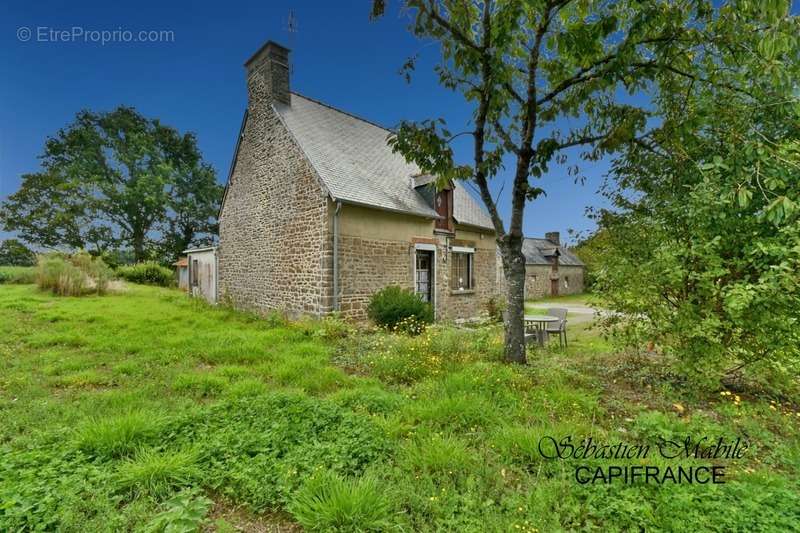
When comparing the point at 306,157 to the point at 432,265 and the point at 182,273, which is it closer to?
the point at 432,265

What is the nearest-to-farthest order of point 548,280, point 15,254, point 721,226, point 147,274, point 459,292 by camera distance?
point 721,226
point 459,292
point 147,274
point 15,254
point 548,280

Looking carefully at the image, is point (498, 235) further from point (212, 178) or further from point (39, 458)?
point (212, 178)

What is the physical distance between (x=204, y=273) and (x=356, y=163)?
9.02 meters

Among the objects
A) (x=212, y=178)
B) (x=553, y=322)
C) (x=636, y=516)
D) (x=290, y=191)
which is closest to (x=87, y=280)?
(x=290, y=191)

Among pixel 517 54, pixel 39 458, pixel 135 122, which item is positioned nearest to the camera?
pixel 39 458

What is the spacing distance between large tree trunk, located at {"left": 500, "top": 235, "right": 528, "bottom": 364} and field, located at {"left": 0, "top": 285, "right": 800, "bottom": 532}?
0.37 metres

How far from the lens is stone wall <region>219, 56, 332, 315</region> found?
8844 mm

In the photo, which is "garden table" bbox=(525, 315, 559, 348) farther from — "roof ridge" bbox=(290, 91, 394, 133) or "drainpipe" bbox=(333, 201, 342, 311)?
"roof ridge" bbox=(290, 91, 394, 133)

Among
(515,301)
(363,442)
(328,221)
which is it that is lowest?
(363,442)

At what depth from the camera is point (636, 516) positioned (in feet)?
6.53

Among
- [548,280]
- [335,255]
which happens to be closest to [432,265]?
[335,255]

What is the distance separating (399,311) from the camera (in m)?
8.34

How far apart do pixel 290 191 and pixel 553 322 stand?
821 centimetres
